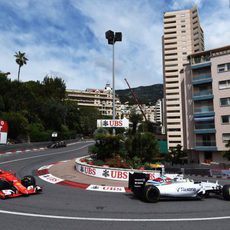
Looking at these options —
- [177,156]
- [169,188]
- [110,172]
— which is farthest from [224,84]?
[169,188]

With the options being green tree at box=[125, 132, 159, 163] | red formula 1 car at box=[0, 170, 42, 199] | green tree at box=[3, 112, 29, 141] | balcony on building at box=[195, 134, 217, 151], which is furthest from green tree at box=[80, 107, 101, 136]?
red formula 1 car at box=[0, 170, 42, 199]

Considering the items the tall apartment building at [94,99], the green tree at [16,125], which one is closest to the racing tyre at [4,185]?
the green tree at [16,125]

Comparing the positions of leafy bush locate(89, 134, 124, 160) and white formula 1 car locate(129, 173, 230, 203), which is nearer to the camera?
white formula 1 car locate(129, 173, 230, 203)

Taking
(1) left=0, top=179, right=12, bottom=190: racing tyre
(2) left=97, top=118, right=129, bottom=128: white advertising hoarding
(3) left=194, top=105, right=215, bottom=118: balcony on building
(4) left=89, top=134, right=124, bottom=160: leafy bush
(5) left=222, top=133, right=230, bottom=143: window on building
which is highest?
(3) left=194, top=105, right=215, bottom=118: balcony on building

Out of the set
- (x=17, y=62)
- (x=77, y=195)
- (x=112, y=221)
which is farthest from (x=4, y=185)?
(x=17, y=62)

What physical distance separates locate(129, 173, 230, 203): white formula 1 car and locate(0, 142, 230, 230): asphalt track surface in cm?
33

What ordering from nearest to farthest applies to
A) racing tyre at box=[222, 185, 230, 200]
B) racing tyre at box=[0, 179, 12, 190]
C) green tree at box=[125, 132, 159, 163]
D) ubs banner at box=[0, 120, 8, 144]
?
racing tyre at box=[0, 179, 12, 190], racing tyre at box=[222, 185, 230, 200], green tree at box=[125, 132, 159, 163], ubs banner at box=[0, 120, 8, 144]

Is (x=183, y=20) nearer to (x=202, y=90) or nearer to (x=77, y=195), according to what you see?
(x=202, y=90)

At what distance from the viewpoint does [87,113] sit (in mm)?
110625

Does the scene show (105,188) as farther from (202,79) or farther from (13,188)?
(202,79)

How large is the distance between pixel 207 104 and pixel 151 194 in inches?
1446

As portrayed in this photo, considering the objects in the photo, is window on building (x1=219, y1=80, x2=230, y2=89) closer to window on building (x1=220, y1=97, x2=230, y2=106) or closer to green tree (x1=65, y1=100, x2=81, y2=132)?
window on building (x1=220, y1=97, x2=230, y2=106)

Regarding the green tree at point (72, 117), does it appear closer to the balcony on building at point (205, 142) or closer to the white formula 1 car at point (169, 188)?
the balcony on building at point (205, 142)

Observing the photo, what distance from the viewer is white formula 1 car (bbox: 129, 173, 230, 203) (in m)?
11.3
